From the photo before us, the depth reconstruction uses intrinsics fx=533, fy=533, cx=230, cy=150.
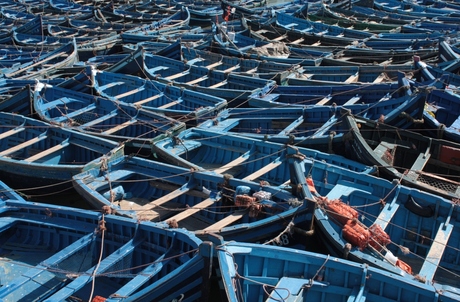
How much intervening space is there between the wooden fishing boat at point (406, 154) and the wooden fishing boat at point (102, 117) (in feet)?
16.9

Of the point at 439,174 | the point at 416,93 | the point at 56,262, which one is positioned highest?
the point at 416,93

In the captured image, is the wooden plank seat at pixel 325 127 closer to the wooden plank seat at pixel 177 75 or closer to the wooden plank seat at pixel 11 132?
the wooden plank seat at pixel 177 75

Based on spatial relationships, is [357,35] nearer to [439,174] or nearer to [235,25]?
[235,25]

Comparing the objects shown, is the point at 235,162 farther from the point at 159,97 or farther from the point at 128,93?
the point at 128,93

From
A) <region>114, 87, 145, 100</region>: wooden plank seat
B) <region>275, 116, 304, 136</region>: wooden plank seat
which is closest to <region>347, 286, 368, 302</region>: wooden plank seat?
<region>275, 116, 304, 136</region>: wooden plank seat

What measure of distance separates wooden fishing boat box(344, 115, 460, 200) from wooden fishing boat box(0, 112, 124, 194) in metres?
6.34

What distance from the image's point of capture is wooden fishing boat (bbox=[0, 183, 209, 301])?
9.50 m

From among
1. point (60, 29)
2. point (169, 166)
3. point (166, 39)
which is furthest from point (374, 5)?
point (169, 166)

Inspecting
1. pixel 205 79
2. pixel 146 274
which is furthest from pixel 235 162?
pixel 205 79

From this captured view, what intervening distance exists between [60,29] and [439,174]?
77.2 feet

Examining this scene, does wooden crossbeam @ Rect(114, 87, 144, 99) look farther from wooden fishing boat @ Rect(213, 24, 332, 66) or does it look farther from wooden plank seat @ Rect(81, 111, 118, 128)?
wooden fishing boat @ Rect(213, 24, 332, 66)

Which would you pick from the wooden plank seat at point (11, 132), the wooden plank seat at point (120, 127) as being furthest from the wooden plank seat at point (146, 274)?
the wooden plank seat at point (11, 132)

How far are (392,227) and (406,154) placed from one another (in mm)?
3027

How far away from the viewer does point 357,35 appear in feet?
88.0
